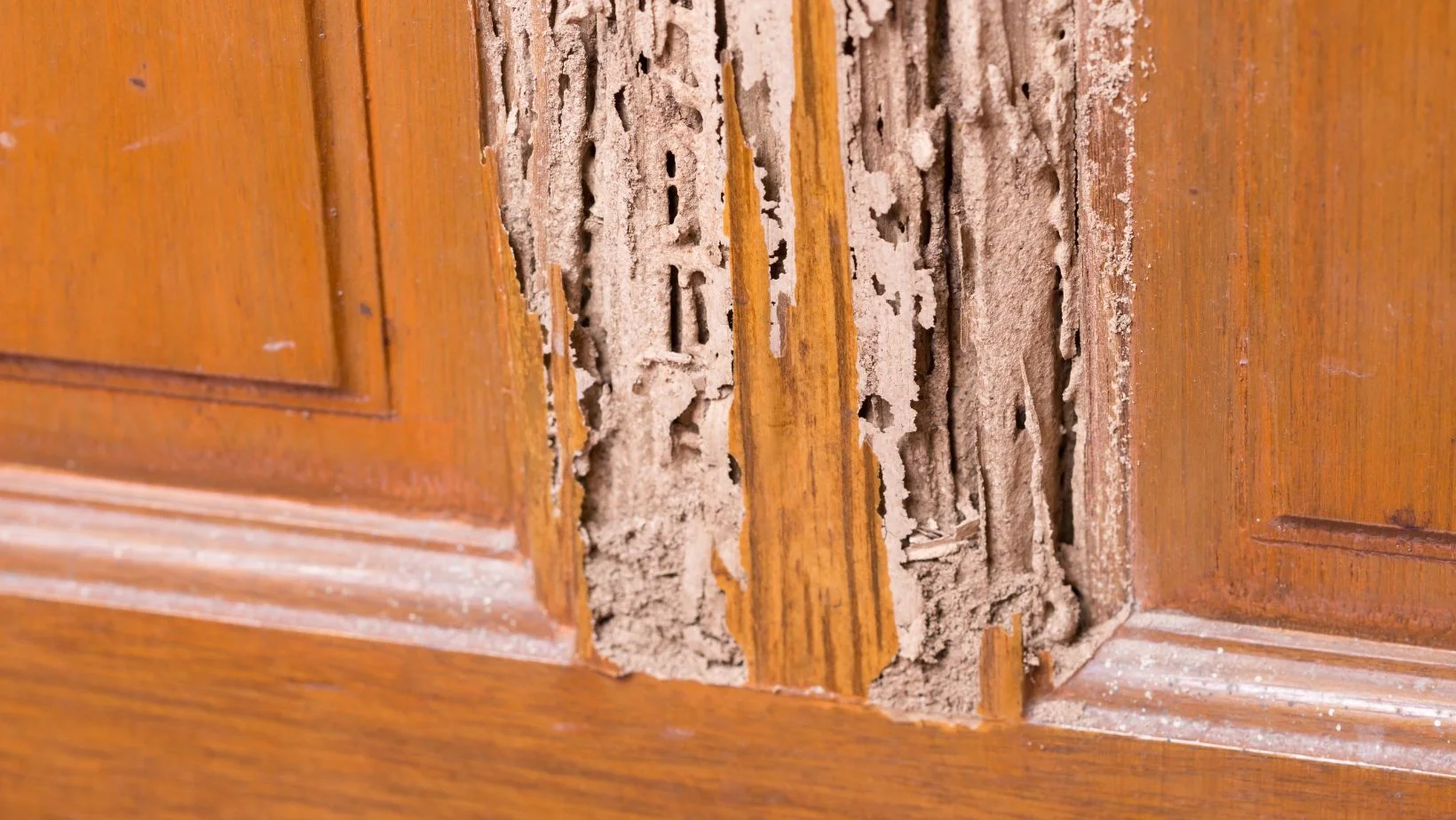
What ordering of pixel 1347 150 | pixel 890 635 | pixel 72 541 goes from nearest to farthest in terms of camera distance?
pixel 1347 150 → pixel 890 635 → pixel 72 541

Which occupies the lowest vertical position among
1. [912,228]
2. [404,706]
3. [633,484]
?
[404,706]

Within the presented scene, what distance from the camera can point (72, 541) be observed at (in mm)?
744

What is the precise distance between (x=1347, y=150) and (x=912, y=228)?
0.54ft

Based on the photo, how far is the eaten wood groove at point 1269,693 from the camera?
56 centimetres

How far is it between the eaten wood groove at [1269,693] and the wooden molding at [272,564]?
261mm

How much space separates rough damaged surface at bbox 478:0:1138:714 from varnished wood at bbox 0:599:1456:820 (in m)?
0.04

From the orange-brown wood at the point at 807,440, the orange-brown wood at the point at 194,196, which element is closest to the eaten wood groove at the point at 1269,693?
the orange-brown wood at the point at 807,440

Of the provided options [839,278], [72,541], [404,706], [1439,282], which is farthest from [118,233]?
[1439,282]

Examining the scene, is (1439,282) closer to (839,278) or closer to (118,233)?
(839,278)

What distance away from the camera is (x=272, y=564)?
714 millimetres

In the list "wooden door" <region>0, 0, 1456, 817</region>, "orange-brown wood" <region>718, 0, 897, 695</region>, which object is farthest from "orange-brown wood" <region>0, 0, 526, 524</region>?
"orange-brown wood" <region>718, 0, 897, 695</region>

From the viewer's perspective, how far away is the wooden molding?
0.68 meters

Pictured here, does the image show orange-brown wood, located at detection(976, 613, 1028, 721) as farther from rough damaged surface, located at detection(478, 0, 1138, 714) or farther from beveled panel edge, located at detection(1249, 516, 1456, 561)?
beveled panel edge, located at detection(1249, 516, 1456, 561)

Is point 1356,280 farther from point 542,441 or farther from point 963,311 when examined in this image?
point 542,441
